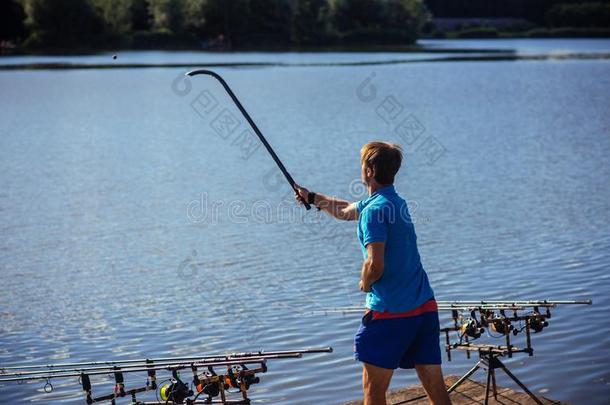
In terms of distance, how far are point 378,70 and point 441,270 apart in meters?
53.9

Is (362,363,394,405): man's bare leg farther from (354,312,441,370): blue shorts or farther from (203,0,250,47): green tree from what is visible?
(203,0,250,47): green tree

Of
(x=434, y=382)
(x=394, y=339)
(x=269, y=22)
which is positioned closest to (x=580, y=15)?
(x=269, y=22)

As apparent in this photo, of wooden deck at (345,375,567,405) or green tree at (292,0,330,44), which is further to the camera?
green tree at (292,0,330,44)

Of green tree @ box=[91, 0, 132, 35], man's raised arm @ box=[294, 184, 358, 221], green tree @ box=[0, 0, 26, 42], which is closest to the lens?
man's raised arm @ box=[294, 184, 358, 221]

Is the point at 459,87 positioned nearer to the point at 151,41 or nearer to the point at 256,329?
the point at 256,329

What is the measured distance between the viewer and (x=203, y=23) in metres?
105

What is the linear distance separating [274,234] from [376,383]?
10.8 metres

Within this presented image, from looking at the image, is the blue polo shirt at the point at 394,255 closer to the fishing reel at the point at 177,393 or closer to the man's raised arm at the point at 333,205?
the man's raised arm at the point at 333,205

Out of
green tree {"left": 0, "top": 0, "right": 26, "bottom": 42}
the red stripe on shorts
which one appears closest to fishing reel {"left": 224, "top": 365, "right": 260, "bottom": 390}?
the red stripe on shorts

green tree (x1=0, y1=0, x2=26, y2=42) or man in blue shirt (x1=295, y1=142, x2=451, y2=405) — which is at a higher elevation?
green tree (x1=0, y1=0, x2=26, y2=42)

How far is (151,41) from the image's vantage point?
345 feet

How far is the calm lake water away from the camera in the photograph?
10617mm

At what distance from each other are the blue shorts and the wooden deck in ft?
4.21

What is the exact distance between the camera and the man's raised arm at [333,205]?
6238 mm
